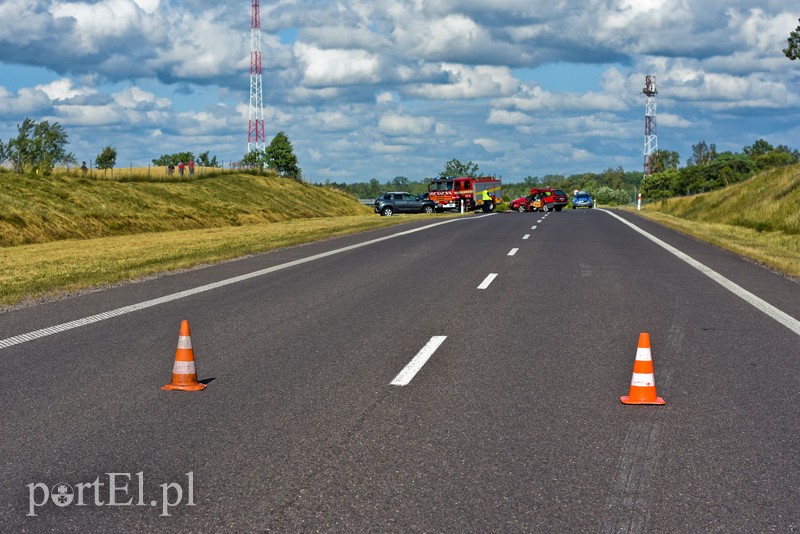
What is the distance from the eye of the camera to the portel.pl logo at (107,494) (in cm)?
472

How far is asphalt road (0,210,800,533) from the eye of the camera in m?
4.63

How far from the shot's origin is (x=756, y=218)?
33188mm

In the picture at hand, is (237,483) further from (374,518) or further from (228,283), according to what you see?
(228,283)

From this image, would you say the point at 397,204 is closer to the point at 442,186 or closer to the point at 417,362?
the point at 442,186

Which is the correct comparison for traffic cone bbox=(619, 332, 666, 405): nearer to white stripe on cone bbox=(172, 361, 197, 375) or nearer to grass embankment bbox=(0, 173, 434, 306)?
white stripe on cone bbox=(172, 361, 197, 375)

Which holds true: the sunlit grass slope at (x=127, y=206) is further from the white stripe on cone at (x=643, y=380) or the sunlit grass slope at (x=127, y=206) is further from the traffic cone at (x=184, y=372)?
the white stripe on cone at (x=643, y=380)

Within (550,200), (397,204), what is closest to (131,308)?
(397,204)

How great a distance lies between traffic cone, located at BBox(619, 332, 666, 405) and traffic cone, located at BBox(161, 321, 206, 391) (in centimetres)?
330

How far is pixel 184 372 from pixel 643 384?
11.6 feet

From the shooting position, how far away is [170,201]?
45.5m

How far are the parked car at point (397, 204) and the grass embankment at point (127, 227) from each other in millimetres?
5148

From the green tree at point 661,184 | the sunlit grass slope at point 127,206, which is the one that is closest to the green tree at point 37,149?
the sunlit grass slope at point 127,206

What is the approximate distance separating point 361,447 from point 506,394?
5.71 feet

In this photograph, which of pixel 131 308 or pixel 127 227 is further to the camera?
pixel 127 227
